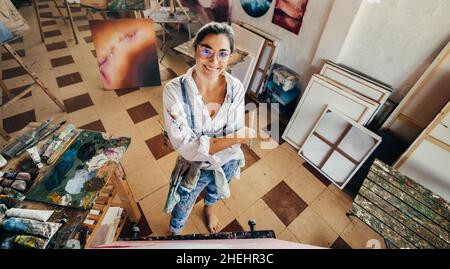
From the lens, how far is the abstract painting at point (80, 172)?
4.27 feet

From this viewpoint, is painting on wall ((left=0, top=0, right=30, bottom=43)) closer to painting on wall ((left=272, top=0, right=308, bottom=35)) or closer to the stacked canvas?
painting on wall ((left=272, top=0, right=308, bottom=35))

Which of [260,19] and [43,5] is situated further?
[43,5]

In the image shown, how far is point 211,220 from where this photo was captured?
2.12 metres

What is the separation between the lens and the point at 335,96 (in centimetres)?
244

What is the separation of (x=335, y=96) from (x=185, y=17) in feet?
9.90

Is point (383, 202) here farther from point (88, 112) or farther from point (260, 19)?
point (88, 112)

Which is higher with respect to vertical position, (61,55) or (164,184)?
(61,55)

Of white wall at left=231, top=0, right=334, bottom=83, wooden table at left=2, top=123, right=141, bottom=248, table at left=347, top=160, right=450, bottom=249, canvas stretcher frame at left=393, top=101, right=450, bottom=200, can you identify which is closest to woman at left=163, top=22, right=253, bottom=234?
wooden table at left=2, top=123, right=141, bottom=248

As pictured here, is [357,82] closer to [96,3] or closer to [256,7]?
[256,7]

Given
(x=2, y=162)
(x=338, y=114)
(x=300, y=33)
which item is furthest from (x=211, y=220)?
(x=300, y=33)

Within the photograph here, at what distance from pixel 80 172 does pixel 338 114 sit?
8.19 feet

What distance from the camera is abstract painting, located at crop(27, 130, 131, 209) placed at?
130cm

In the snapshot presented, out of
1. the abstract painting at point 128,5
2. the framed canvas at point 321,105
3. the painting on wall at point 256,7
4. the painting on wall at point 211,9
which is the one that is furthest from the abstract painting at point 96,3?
the framed canvas at point 321,105

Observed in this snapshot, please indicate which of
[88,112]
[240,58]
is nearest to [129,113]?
[88,112]
